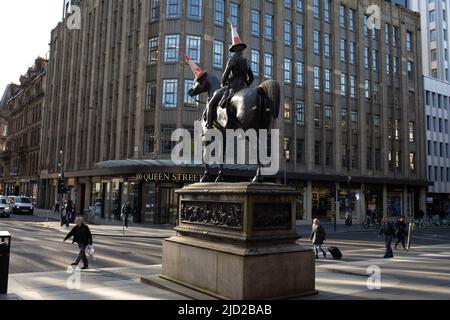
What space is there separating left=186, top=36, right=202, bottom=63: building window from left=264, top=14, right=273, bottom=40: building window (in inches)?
301

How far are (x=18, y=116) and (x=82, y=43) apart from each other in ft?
119

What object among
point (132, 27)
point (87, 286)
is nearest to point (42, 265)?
point (87, 286)

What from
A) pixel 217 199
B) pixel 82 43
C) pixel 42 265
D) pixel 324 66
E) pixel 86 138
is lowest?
pixel 42 265

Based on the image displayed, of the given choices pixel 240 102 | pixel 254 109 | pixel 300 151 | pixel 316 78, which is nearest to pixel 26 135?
pixel 300 151

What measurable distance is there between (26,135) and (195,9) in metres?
49.8

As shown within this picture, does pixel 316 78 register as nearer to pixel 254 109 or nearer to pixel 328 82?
pixel 328 82

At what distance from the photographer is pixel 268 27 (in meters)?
38.6

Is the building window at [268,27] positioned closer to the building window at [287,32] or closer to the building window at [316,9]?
the building window at [287,32]

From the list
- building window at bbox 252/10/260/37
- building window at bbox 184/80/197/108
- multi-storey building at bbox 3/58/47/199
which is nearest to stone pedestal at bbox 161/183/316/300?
building window at bbox 184/80/197/108

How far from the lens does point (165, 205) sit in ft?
108
